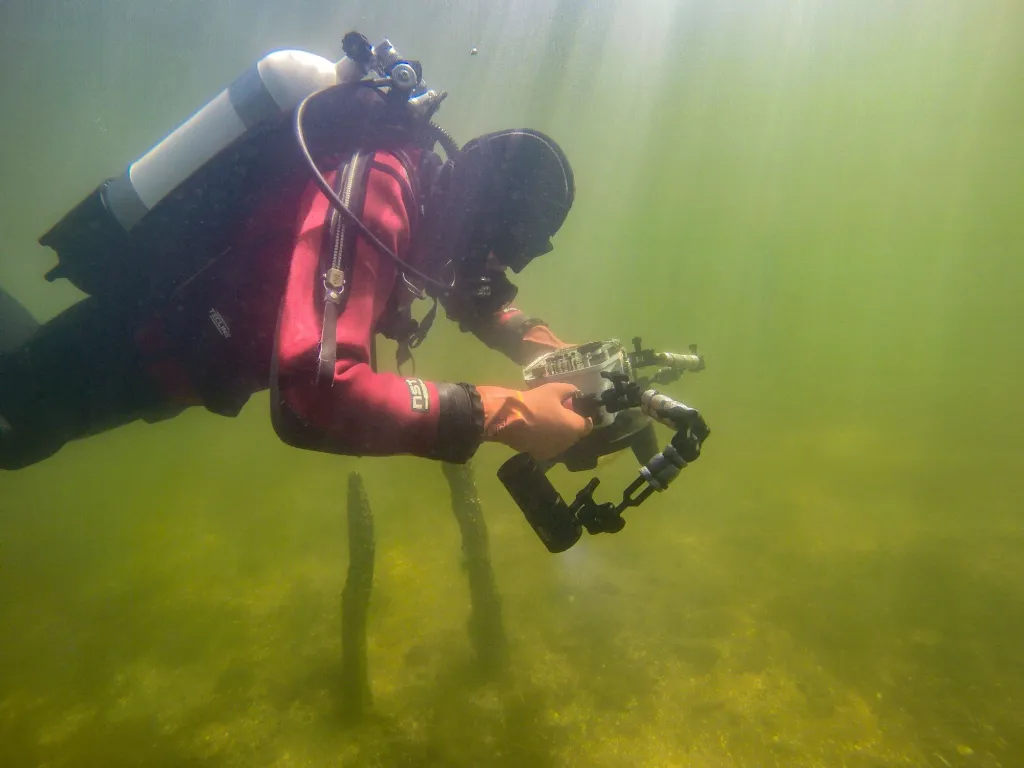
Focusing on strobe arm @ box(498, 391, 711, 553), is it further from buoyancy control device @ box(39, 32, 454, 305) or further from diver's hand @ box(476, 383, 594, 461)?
buoyancy control device @ box(39, 32, 454, 305)

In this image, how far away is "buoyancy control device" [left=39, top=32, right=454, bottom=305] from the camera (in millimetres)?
2260

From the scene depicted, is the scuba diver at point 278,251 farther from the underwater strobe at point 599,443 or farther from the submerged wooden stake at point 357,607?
the submerged wooden stake at point 357,607

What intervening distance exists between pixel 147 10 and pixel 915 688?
38.4m

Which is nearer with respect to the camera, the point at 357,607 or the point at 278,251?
the point at 278,251

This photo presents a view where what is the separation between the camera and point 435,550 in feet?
21.6

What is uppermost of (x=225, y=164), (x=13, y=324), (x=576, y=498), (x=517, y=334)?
(x=225, y=164)

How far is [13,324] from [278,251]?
176 cm

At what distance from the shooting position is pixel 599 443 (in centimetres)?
224

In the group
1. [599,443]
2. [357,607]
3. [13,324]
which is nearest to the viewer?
[599,443]

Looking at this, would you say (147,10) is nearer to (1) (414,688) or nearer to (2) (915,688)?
(1) (414,688)

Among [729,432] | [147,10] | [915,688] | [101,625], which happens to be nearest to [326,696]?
[101,625]

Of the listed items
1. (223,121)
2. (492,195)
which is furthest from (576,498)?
(223,121)

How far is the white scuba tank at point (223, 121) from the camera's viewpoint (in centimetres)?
236

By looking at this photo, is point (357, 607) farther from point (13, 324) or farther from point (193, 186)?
point (193, 186)
